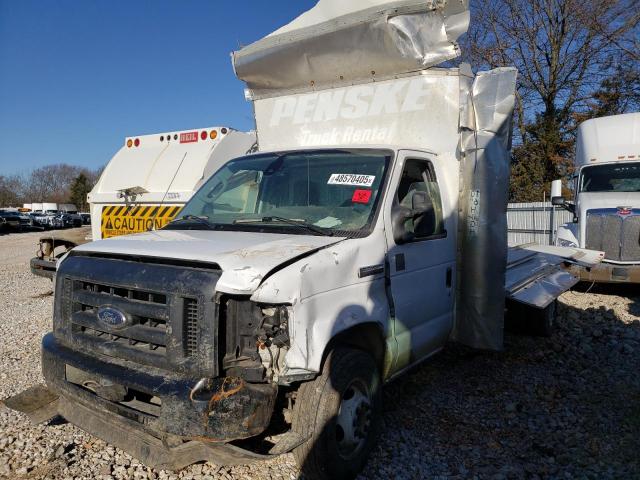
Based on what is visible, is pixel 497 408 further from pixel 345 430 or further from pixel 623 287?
pixel 623 287

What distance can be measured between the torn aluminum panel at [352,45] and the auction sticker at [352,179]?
1.41 meters

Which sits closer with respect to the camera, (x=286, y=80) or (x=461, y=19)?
(x=461, y=19)

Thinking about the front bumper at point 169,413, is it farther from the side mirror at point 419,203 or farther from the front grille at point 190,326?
the side mirror at point 419,203

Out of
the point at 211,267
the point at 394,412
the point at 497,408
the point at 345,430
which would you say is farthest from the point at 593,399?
the point at 211,267

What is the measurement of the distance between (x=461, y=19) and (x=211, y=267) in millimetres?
3337

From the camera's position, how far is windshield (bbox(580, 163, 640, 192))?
9.63m

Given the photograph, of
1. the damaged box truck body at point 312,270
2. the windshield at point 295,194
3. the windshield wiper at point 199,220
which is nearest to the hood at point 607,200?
the damaged box truck body at point 312,270

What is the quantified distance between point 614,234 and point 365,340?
7.93 meters

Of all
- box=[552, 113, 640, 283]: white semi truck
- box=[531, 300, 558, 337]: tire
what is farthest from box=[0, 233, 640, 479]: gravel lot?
box=[552, 113, 640, 283]: white semi truck

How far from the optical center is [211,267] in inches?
111

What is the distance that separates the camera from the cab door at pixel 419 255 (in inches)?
144

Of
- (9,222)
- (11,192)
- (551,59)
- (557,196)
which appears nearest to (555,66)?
(551,59)

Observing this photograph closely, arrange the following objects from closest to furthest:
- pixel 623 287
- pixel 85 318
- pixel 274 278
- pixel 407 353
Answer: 1. pixel 274 278
2. pixel 85 318
3. pixel 407 353
4. pixel 623 287

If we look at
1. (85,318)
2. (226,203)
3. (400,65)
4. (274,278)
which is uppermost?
(400,65)
